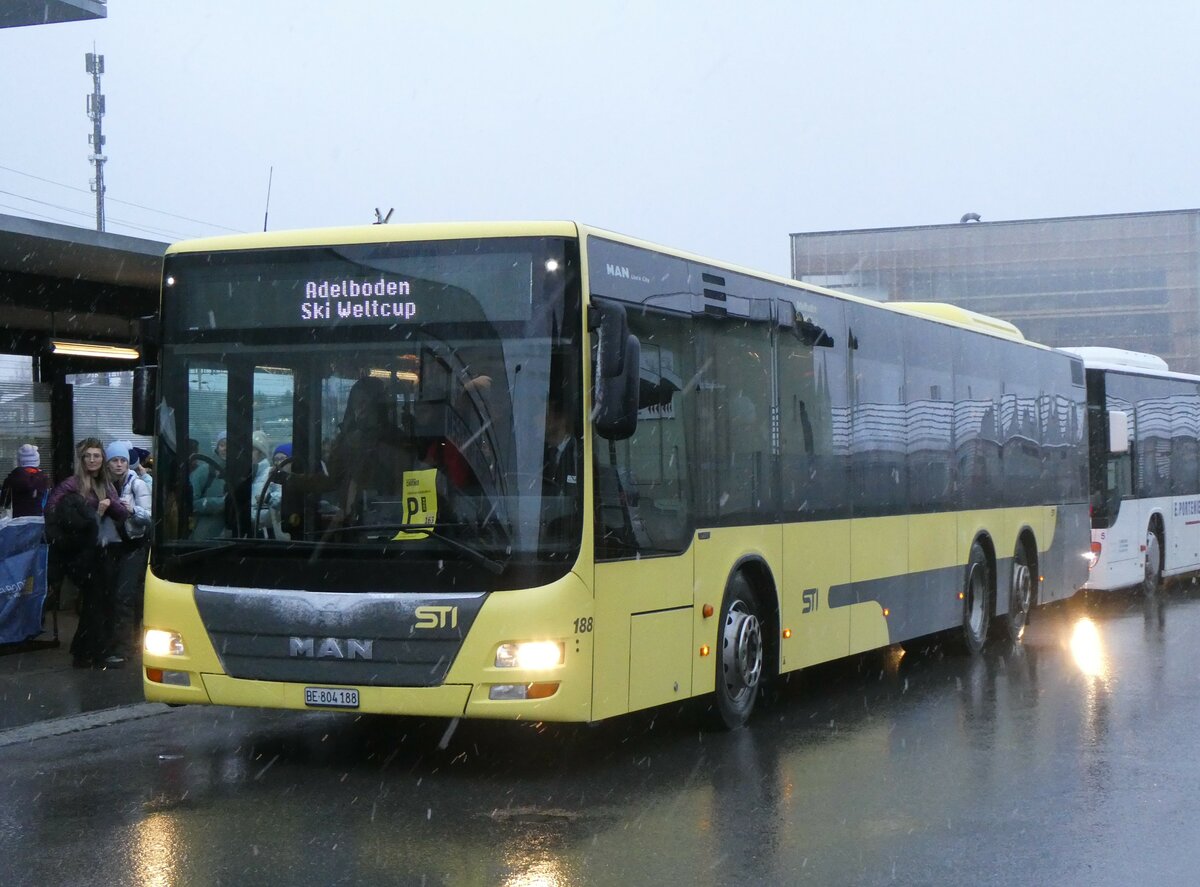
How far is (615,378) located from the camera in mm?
8297

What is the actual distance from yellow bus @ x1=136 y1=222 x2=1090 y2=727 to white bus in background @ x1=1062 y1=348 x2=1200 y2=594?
11065mm

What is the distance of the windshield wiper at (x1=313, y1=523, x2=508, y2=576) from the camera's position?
8.30 metres

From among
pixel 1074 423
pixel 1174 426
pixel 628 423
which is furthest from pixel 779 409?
pixel 1174 426

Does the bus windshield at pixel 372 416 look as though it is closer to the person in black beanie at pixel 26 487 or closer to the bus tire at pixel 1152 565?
the person in black beanie at pixel 26 487

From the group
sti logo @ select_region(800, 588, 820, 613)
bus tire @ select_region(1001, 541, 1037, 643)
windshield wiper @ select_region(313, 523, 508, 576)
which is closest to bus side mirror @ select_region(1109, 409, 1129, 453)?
bus tire @ select_region(1001, 541, 1037, 643)

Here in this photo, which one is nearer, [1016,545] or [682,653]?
[682,653]

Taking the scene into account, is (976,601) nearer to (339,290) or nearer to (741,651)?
(741,651)

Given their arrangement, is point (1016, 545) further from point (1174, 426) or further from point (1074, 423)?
point (1174, 426)

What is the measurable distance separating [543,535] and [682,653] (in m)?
1.56

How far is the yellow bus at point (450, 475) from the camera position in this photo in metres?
8.36

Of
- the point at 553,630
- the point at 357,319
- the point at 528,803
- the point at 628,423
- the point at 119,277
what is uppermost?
the point at 119,277

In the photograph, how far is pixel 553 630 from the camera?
328 inches

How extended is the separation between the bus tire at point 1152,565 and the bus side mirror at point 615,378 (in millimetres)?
15250

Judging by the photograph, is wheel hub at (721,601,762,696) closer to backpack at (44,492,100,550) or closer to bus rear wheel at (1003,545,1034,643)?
backpack at (44,492,100,550)
